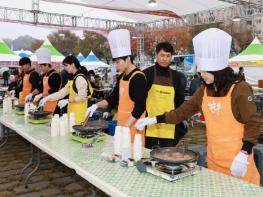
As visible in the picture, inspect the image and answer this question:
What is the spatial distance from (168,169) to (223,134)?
0.43 metres

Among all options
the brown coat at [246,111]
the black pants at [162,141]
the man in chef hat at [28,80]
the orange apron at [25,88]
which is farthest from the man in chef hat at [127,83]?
the orange apron at [25,88]

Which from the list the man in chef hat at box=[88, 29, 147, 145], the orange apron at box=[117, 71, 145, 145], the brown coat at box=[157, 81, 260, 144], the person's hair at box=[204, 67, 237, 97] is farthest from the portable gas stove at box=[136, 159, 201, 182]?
the orange apron at box=[117, 71, 145, 145]

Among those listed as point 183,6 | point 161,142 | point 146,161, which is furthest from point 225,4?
point 146,161

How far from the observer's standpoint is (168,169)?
177 cm

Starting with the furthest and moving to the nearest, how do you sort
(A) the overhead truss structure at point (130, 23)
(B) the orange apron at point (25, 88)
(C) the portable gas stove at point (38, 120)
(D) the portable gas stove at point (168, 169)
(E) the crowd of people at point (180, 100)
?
(A) the overhead truss structure at point (130, 23) → (B) the orange apron at point (25, 88) → (C) the portable gas stove at point (38, 120) → (E) the crowd of people at point (180, 100) → (D) the portable gas stove at point (168, 169)

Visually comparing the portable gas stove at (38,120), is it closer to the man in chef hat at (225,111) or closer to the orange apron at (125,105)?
the orange apron at (125,105)

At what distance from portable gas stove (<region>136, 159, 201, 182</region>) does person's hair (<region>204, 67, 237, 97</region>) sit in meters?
0.45

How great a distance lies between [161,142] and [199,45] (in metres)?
1.15

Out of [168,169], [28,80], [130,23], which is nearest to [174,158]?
[168,169]

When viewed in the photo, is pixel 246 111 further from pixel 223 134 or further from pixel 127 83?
pixel 127 83

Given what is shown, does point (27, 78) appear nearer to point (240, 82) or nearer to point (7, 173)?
point (7, 173)

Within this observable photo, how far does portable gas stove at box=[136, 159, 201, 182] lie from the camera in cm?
173

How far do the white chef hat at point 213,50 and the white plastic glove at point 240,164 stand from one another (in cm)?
52

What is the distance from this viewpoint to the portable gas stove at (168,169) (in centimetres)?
173
